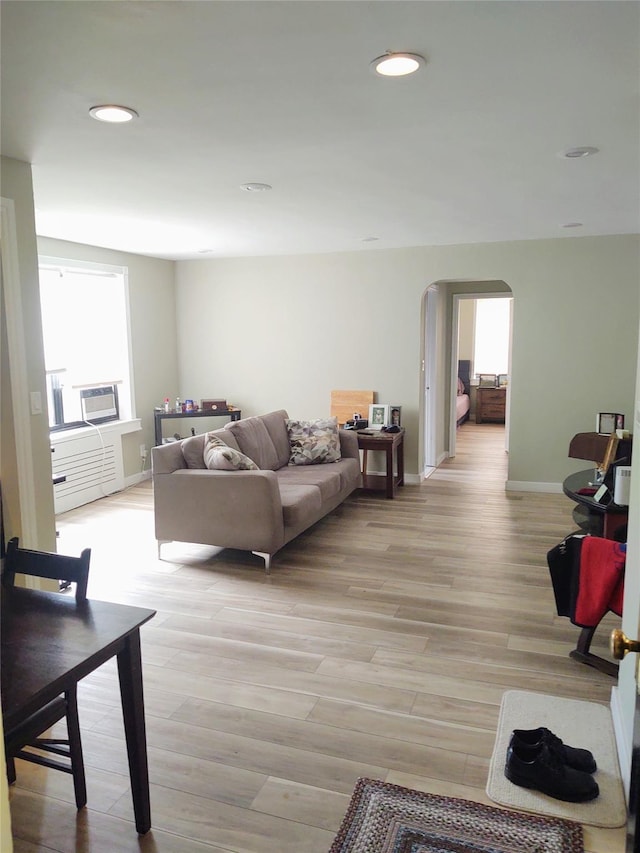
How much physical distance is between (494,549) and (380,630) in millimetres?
1588

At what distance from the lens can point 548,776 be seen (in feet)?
7.11

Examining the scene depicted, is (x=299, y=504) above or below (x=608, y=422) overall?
below

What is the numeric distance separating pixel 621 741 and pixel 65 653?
2.01m

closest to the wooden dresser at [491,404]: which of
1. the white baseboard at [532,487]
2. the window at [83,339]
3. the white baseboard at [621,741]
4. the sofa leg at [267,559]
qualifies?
the white baseboard at [532,487]

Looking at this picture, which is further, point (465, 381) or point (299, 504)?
point (465, 381)

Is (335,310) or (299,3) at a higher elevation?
(299,3)

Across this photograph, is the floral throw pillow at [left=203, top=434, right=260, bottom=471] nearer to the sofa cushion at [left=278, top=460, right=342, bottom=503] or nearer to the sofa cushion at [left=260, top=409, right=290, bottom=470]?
the sofa cushion at [left=278, top=460, right=342, bottom=503]

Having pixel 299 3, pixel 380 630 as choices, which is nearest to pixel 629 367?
pixel 380 630

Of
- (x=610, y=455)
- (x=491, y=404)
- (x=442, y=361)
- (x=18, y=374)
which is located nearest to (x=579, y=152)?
(x=610, y=455)

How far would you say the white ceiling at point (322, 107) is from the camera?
179 cm

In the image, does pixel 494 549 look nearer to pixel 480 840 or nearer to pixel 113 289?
pixel 480 840

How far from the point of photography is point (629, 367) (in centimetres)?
570

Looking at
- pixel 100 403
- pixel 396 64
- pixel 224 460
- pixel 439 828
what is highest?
pixel 396 64

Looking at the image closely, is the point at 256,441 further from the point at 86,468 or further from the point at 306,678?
the point at 306,678
